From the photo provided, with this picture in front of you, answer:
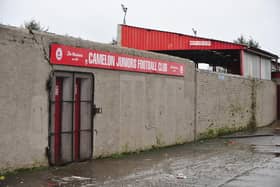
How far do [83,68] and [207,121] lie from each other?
7863mm

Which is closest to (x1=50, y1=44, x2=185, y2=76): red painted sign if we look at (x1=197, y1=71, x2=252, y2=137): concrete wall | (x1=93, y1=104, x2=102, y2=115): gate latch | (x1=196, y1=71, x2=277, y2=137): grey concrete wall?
(x1=93, y1=104, x2=102, y2=115): gate latch

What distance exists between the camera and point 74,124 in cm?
1020

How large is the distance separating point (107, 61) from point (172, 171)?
3183 mm

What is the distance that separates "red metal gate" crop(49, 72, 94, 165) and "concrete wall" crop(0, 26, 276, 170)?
8.1 inches

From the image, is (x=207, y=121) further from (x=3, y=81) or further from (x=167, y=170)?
(x=3, y=81)

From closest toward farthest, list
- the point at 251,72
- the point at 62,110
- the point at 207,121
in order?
the point at 62,110, the point at 207,121, the point at 251,72

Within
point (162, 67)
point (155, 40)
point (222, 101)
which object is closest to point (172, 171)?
point (162, 67)

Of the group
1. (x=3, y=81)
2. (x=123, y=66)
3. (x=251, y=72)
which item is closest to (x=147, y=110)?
(x=123, y=66)

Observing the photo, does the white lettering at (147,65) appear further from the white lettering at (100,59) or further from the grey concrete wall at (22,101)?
the grey concrete wall at (22,101)

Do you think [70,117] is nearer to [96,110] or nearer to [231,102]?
[96,110]

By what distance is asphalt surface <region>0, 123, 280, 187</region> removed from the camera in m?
8.20

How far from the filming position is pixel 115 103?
37.8ft

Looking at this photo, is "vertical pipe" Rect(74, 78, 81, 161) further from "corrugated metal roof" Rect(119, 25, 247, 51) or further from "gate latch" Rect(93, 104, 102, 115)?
"corrugated metal roof" Rect(119, 25, 247, 51)

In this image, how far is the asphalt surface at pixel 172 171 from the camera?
8.20 m
